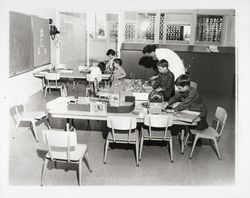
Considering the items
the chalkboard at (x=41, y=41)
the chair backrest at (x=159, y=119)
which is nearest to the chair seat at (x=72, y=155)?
the chair backrest at (x=159, y=119)

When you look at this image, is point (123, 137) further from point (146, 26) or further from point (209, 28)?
point (209, 28)

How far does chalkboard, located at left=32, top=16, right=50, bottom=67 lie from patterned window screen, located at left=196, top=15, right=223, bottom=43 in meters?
5.13

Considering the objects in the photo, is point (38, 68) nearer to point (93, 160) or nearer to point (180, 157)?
point (93, 160)

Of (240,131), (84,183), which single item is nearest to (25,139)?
(84,183)

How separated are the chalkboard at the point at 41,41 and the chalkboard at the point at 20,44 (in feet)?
1.23

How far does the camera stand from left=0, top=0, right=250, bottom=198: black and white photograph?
2596 mm

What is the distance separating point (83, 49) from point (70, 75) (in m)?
4.76

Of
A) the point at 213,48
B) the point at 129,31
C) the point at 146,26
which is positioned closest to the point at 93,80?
the point at 129,31

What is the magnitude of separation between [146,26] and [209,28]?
220cm

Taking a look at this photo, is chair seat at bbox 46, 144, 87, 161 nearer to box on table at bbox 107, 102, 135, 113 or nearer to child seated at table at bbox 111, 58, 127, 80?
box on table at bbox 107, 102, 135, 113

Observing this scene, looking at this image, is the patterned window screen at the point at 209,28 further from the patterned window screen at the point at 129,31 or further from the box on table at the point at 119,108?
the box on table at the point at 119,108

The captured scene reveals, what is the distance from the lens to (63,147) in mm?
3199

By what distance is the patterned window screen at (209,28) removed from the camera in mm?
9492

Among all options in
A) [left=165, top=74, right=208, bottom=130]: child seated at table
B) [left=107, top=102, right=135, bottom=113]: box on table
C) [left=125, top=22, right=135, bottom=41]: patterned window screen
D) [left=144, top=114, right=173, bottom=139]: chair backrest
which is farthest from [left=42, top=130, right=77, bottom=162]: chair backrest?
[left=125, top=22, right=135, bottom=41]: patterned window screen
